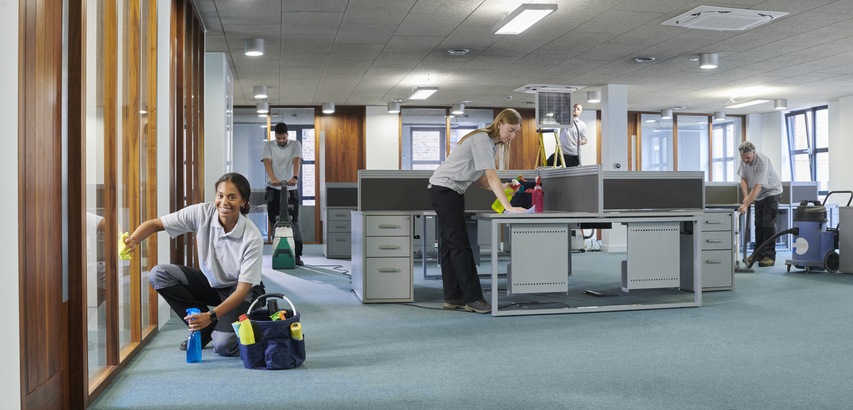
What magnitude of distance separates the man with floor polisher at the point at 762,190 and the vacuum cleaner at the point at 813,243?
1.03 ft

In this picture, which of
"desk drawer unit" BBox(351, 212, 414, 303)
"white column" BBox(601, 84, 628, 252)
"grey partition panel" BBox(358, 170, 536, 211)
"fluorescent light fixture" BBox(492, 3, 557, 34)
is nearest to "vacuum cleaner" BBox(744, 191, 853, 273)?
"white column" BBox(601, 84, 628, 252)

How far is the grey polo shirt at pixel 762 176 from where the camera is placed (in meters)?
6.56

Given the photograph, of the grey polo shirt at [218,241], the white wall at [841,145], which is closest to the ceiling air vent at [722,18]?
the grey polo shirt at [218,241]

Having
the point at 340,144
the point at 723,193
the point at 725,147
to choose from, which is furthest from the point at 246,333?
the point at 725,147

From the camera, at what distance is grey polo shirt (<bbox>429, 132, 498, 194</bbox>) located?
3.94 metres

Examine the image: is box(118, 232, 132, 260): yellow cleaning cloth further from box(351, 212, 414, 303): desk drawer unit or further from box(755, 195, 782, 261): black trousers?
box(755, 195, 782, 261): black trousers

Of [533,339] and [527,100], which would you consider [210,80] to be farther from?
[527,100]

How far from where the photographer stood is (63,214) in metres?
2.02

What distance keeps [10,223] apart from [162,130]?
187 cm

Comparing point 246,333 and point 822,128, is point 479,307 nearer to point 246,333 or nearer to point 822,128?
point 246,333

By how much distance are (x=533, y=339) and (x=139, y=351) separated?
186 cm

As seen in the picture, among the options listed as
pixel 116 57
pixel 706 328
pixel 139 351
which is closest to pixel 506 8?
pixel 706 328

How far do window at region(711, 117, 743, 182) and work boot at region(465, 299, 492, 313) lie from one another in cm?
889

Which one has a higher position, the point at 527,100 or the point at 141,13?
the point at 527,100
